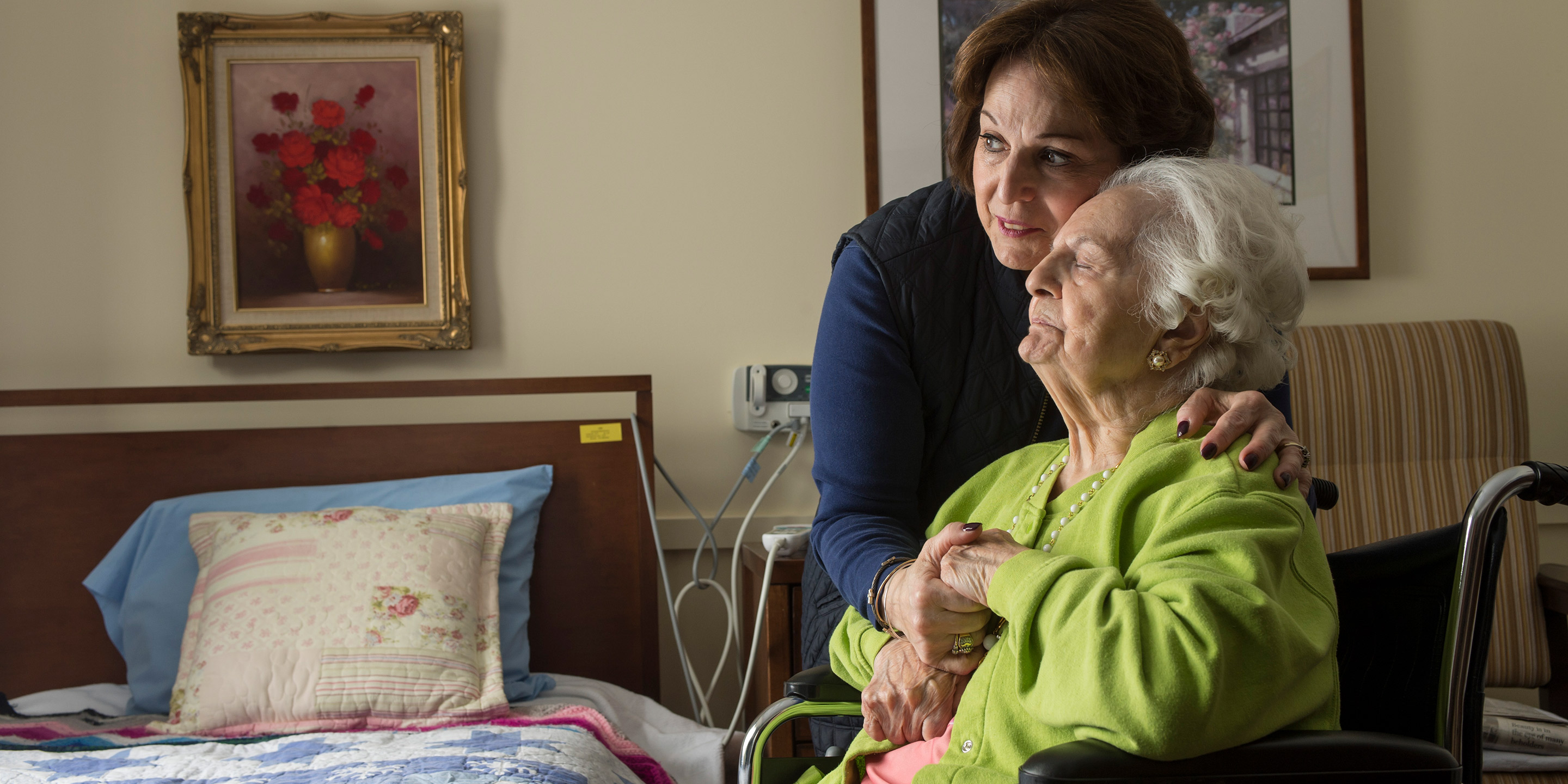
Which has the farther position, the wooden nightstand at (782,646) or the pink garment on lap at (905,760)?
the wooden nightstand at (782,646)

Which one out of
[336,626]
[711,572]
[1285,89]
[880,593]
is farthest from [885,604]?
[1285,89]

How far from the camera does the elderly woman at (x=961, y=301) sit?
1081 mm

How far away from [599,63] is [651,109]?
0.16 metres

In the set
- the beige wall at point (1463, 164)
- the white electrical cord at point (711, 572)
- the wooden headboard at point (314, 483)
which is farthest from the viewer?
the beige wall at point (1463, 164)

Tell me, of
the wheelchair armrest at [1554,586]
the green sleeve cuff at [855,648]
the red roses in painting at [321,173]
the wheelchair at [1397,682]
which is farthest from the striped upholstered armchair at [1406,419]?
the red roses in painting at [321,173]

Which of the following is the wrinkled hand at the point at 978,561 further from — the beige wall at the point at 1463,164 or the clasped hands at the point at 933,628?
the beige wall at the point at 1463,164

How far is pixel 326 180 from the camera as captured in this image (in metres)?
2.25

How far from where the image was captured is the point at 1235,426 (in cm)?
88

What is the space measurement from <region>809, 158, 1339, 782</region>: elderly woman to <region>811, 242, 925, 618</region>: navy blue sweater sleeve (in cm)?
14

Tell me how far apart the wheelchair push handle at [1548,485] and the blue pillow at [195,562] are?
1.57m

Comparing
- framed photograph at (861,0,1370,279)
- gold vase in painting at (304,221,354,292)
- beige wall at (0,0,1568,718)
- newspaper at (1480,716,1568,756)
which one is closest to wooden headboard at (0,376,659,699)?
beige wall at (0,0,1568,718)

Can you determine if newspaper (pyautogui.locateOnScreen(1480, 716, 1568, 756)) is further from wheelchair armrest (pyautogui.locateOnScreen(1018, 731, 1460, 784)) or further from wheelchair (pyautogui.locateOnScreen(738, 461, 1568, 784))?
wheelchair armrest (pyautogui.locateOnScreen(1018, 731, 1460, 784))

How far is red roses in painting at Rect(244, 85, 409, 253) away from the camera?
88.0 inches

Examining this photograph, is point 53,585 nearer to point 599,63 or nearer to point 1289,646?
point 599,63
